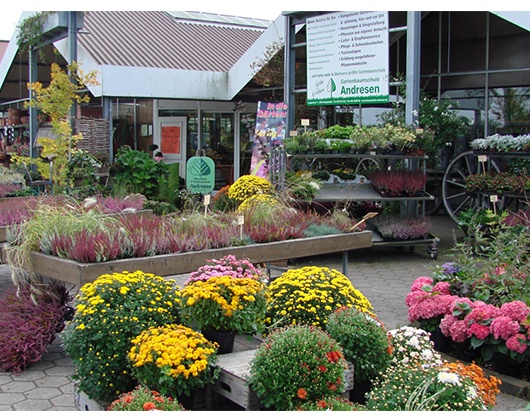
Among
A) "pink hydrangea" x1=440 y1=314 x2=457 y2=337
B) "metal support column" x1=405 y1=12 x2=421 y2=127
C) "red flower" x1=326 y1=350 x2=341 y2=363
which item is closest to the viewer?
"red flower" x1=326 y1=350 x2=341 y2=363

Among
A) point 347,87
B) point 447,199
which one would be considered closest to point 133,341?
point 347,87

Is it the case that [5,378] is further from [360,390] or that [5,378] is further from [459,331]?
[459,331]

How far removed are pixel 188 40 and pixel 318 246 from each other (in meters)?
10.8

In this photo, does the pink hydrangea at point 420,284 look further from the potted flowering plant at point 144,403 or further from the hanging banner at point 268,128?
the hanging banner at point 268,128

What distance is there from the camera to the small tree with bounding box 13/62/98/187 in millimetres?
10352

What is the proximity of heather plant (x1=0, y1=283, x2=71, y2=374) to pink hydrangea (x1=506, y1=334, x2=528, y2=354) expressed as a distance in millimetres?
2958

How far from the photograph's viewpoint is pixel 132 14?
15828 millimetres

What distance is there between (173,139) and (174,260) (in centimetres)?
1105

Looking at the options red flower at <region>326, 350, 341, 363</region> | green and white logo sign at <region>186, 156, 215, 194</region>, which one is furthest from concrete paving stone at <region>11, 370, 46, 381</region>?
green and white logo sign at <region>186, 156, 215, 194</region>

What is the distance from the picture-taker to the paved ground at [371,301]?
13.2ft

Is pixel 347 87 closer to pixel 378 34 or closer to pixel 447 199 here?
pixel 378 34

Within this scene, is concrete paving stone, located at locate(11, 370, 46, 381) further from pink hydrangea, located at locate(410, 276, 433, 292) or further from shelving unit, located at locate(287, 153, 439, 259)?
shelving unit, located at locate(287, 153, 439, 259)

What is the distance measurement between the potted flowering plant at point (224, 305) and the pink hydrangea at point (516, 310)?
161 cm

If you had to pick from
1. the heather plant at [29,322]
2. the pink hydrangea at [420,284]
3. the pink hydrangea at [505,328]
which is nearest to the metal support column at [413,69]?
the pink hydrangea at [420,284]
